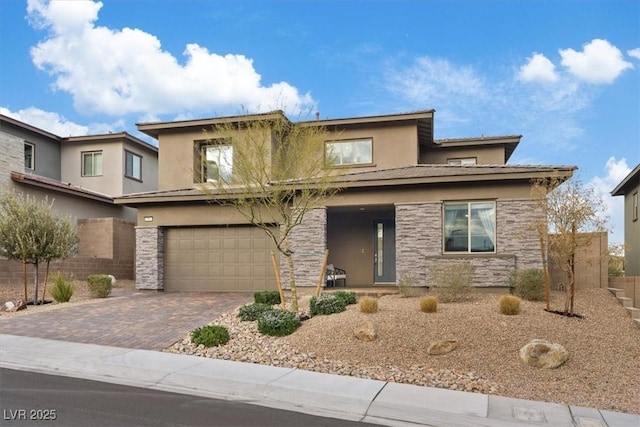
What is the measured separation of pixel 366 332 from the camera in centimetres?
957

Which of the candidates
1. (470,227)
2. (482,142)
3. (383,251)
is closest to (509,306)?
(470,227)

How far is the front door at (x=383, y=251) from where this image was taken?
17.8m

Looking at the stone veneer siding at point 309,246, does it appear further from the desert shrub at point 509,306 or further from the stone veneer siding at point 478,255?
the desert shrub at point 509,306

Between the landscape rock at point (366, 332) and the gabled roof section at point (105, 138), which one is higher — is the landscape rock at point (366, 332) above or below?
below

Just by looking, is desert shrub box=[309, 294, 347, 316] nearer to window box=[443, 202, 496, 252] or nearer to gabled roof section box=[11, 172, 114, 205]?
window box=[443, 202, 496, 252]

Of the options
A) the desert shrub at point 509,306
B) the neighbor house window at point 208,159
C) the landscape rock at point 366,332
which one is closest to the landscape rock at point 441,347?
the landscape rock at point 366,332

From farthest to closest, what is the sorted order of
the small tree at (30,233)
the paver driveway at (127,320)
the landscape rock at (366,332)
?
the small tree at (30,233), the paver driveway at (127,320), the landscape rock at (366,332)

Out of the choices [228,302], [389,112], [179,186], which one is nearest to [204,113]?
[179,186]

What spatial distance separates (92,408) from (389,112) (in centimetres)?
1500

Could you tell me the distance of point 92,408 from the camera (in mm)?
6238

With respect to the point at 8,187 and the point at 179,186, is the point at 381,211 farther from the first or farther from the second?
the point at 8,187

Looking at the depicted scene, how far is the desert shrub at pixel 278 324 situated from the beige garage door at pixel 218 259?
620cm

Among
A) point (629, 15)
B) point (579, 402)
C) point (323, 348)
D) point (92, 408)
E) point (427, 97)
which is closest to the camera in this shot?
point (92, 408)

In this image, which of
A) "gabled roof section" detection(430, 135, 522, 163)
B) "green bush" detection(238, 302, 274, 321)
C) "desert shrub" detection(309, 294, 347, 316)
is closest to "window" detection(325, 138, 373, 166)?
"gabled roof section" detection(430, 135, 522, 163)
